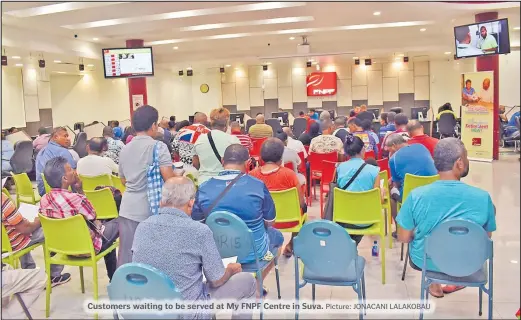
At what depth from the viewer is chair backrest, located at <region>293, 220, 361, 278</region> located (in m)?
2.86

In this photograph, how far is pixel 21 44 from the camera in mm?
9641

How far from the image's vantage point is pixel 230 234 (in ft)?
10.1

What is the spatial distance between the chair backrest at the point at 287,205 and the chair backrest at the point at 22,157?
23.6 ft

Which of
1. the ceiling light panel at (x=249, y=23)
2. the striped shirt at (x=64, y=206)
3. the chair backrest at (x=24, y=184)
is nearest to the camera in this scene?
the striped shirt at (x=64, y=206)

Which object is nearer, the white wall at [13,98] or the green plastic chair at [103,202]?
the green plastic chair at [103,202]

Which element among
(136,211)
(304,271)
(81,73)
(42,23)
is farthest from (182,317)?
(81,73)

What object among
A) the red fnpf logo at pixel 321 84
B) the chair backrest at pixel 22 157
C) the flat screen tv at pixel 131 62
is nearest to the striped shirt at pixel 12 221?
the chair backrest at pixel 22 157

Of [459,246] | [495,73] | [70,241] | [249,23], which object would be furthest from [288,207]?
[495,73]

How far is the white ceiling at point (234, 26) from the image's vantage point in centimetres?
848

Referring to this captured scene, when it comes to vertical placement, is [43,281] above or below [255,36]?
below

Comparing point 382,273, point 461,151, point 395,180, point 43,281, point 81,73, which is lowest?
point 382,273

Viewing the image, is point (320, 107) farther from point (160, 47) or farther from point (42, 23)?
point (42, 23)

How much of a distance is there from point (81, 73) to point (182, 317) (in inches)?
582

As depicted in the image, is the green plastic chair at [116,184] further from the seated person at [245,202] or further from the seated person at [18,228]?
the seated person at [245,202]
